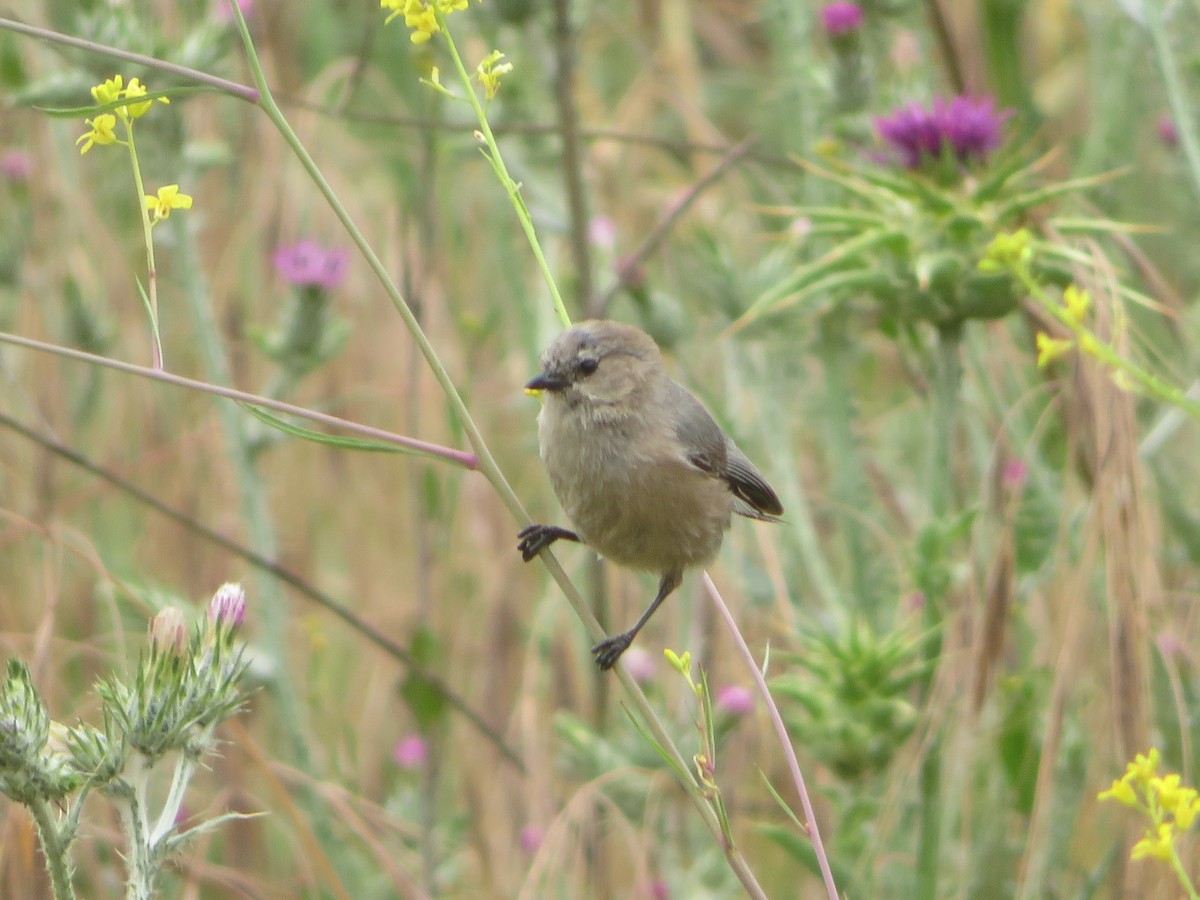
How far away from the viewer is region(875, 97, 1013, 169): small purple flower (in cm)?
311

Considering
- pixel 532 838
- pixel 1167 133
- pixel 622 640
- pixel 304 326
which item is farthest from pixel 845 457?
pixel 1167 133

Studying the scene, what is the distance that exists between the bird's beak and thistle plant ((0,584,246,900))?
1.01 metres

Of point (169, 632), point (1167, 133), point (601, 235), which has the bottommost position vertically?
point (169, 632)

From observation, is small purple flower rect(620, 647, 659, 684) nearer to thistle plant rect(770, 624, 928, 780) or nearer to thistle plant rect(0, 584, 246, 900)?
thistle plant rect(770, 624, 928, 780)

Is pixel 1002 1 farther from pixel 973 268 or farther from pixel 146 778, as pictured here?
pixel 146 778

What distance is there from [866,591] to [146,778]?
2.18 meters

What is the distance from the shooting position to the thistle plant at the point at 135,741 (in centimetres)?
174

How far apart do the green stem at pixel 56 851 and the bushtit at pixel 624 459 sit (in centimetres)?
123

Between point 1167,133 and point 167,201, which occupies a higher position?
point 1167,133

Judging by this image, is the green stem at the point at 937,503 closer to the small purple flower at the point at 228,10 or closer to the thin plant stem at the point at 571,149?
the thin plant stem at the point at 571,149

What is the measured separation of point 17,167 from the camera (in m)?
4.73

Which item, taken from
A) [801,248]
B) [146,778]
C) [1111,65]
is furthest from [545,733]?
[1111,65]

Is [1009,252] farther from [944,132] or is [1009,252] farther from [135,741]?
[944,132]

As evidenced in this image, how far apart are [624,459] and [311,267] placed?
1.39 meters
